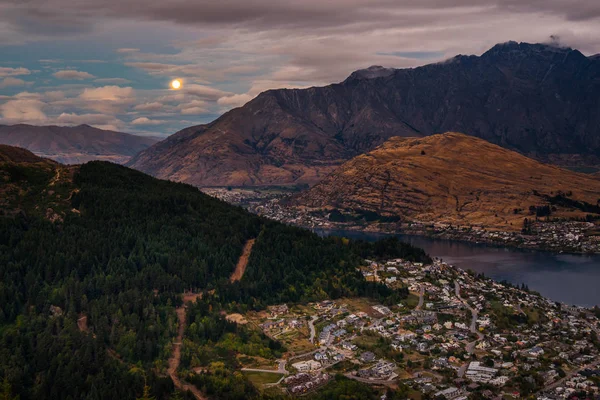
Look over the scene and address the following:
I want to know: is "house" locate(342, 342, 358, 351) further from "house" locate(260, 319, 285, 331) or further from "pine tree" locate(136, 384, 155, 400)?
"pine tree" locate(136, 384, 155, 400)

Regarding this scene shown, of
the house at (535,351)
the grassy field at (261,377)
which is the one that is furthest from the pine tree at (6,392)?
the house at (535,351)

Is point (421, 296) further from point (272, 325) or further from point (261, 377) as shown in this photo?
point (261, 377)

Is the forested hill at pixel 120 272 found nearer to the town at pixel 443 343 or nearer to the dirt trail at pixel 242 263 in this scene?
the dirt trail at pixel 242 263

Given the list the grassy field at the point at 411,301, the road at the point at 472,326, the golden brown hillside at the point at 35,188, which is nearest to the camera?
the road at the point at 472,326

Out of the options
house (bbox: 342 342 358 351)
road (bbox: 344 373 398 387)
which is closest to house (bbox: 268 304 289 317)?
house (bbox: 342 342 358 351)

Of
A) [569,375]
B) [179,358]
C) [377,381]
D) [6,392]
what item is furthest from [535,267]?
[6,392]

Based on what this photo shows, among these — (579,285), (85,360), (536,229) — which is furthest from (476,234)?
(85,360)

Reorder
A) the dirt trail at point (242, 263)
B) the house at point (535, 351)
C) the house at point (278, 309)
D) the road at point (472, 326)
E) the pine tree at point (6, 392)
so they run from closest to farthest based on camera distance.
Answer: the pine tree at point (6, 392) → the house at point (535, 351) → the road at point (472, 326) → the house at point (278, 309) → the dirt trail at point (242, 263)
